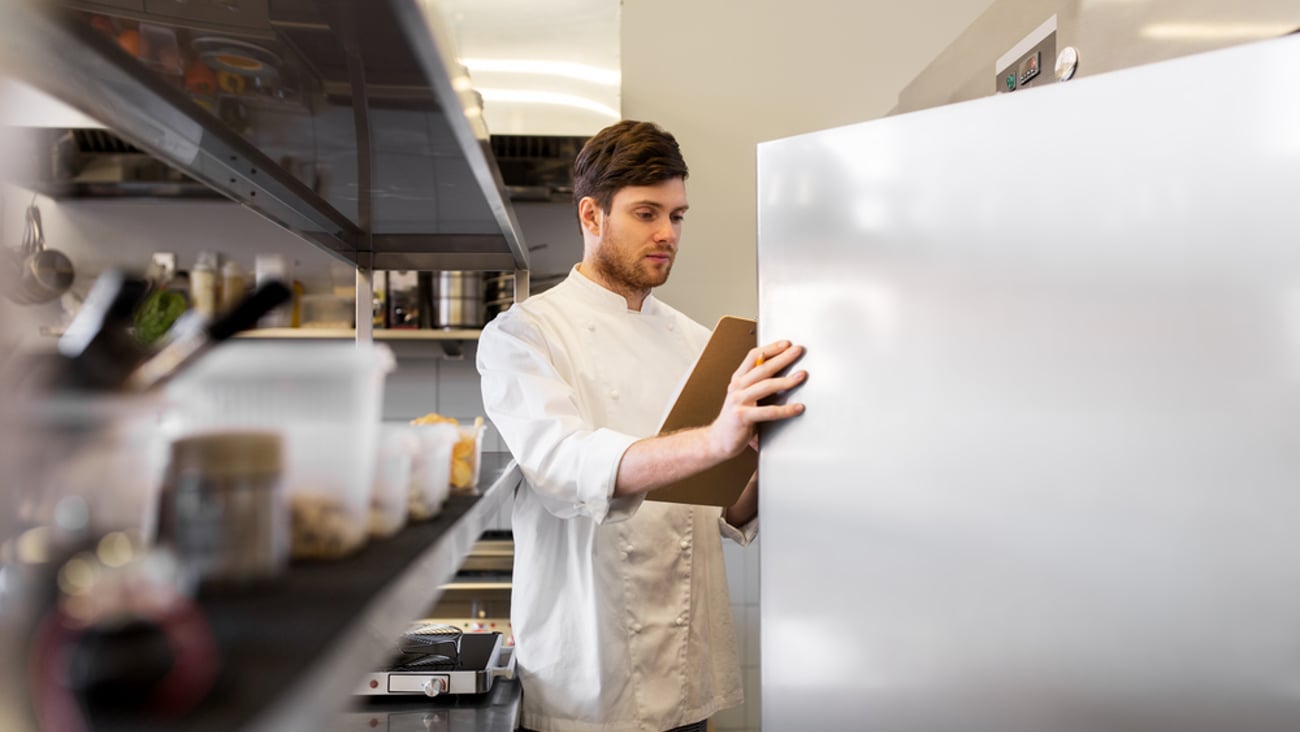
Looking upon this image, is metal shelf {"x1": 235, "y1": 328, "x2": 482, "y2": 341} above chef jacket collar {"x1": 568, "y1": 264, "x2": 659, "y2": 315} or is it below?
below

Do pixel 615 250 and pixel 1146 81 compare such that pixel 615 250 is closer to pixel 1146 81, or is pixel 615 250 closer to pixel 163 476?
pixel 1146 81

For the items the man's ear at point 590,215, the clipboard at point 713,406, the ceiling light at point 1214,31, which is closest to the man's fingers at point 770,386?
the clipboard at point 713,406

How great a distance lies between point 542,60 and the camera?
2.48 metres

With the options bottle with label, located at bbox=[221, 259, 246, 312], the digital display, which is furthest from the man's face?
bottle with label, located at bbox=[221, 259, 246, 312]

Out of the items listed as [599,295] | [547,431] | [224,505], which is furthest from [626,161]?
[224,505]

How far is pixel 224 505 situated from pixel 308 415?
11 cm

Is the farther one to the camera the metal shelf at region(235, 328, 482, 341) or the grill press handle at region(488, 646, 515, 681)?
the metal shelf at region(235, 328, 482, 341)

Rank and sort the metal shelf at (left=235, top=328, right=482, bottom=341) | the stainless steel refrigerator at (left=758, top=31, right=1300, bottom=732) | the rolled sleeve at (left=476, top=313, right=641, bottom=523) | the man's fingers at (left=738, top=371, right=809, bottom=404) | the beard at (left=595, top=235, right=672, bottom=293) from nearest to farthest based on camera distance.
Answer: the stainless steel refrigerator at (left=758, top=31, right=1300, bottom=732) < the man's fingers at (left=738, top=371, right=809, bottom=404) < the rolled sleeve at (left=476, top=313, right=641, bottom=523) < the beard at (left=595, top=235, right=672, bottom=293) < the metal shelf at (left=235, top=328, right=482, bottom=341)

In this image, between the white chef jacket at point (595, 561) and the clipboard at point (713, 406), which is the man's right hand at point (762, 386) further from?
the white chef jacket at point (595, 561)

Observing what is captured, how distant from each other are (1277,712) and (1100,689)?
12 centimetres

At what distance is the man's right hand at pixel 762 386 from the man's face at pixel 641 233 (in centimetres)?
64

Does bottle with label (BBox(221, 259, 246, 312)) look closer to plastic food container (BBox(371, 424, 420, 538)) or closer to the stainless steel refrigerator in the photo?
plastic food container (BBox(371, 424, 420, 538))

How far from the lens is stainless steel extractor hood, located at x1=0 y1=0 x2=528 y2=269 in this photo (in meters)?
0.57

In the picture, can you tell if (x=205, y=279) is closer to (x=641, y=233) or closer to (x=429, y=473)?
(x=641, y=233)
